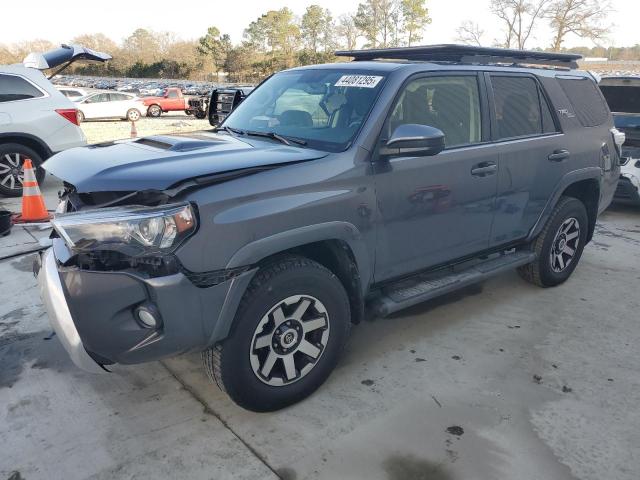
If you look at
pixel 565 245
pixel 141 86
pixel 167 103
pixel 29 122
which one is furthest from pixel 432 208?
pixel 141 86

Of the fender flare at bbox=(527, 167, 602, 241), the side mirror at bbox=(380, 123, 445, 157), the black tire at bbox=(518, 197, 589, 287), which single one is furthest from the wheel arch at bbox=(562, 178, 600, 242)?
the side mirror at bbox=(380, 123, 445, 157)

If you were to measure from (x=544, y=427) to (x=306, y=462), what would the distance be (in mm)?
1316

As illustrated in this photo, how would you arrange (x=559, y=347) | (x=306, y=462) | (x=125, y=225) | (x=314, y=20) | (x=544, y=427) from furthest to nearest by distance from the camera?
1. (x=314, y=20)
2. (x=559, y=347)
3. (x=544, y=427)
4. (x=306, y=462)
5. (x=125, y=225)

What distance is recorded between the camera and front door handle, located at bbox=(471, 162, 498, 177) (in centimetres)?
356

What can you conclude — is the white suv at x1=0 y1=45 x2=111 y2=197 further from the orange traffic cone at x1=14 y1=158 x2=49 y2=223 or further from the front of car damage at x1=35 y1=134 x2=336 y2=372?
the front of car damage at x1=35 y1=134 x2=336 y2=372

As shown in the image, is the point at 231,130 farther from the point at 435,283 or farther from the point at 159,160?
the point at 435,283

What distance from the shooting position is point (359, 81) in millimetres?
3332

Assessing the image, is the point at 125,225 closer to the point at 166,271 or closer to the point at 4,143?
the point at 166,271

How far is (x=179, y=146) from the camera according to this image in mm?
2934

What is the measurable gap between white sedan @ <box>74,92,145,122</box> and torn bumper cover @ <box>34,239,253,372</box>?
849 inches

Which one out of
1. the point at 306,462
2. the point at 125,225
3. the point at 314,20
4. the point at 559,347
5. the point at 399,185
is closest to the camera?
the point at 125,225

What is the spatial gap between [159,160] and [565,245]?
3.75 metres

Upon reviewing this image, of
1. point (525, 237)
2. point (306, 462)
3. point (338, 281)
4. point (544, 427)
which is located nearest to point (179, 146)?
point (338, 281)

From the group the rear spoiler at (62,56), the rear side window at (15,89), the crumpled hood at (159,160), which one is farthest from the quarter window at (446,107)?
the rear spoiler at (62,56)
